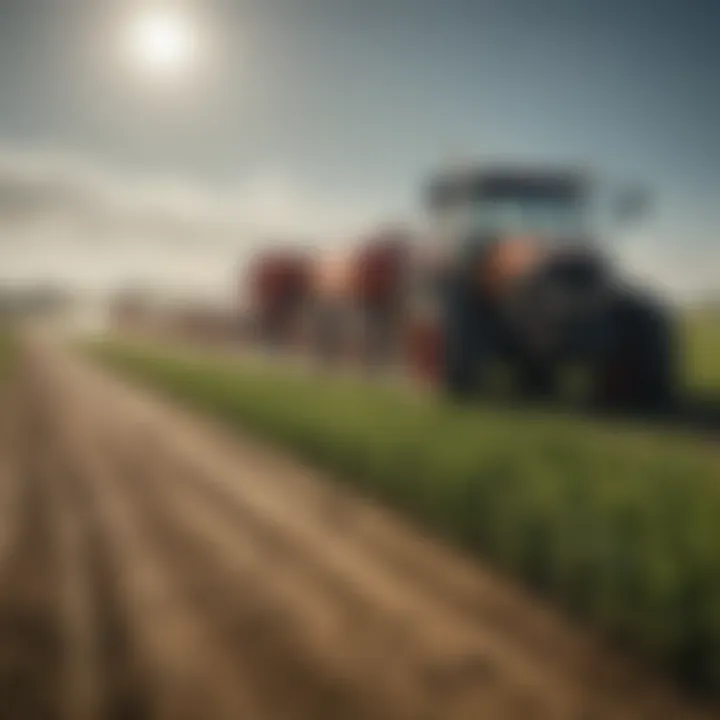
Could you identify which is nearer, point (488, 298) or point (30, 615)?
point (30, 615)

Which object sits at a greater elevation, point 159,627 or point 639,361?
point 639,361

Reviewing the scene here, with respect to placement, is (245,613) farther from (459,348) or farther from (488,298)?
(488,298)

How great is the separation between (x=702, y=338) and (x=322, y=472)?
2.05 metres

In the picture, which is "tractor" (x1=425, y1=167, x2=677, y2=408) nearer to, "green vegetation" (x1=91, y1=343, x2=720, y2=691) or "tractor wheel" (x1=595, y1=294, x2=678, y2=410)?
"tractor wheel" (x1=595, y1=294, x2=678, y2=410)

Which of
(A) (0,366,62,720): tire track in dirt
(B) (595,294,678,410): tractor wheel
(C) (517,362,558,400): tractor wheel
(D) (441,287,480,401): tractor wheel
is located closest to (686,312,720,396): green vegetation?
(B) (595,294,678,410): tractor wheel

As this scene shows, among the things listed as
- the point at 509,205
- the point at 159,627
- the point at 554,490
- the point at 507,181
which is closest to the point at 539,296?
the point at 509,205

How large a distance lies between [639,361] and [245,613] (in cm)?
182

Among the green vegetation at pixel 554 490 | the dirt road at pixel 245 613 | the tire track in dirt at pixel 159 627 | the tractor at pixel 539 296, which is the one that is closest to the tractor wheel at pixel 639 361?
the tractor at pixel 539 296

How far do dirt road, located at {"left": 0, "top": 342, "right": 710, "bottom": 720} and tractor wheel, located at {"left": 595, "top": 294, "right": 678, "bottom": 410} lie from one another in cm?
96

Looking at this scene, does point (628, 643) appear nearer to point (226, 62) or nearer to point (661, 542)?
point (661, 542)

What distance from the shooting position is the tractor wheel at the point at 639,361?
3.57 meters

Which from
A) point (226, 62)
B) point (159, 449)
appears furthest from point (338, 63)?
point (159, 449)

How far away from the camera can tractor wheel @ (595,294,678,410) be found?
11.7ft

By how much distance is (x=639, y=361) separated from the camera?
143 inches
